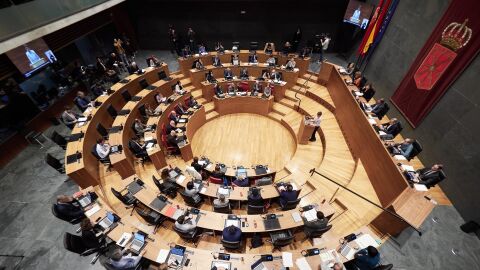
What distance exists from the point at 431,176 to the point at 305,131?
13.3 feet

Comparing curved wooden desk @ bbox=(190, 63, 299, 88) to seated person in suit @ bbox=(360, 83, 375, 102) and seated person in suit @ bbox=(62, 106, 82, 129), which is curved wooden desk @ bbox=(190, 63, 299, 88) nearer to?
seated person in suit @ bbox=(360, 83, 375, 102)

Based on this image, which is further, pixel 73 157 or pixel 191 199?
pixel 73 157

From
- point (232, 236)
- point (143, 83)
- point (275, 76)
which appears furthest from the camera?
point (275, 76)

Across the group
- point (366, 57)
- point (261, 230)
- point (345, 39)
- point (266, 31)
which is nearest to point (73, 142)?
point (261, 230)

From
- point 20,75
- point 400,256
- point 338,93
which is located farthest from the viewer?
point 338,93

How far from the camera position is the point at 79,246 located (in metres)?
5.07

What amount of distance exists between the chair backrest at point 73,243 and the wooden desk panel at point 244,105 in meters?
7.58

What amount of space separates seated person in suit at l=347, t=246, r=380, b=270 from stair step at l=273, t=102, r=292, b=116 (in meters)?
7.28

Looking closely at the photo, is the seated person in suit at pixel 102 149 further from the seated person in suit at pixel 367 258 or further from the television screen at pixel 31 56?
the seated person in suit at pixel 367 258

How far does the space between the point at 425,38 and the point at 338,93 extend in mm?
3450

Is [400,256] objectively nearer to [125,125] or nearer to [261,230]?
[261,230]

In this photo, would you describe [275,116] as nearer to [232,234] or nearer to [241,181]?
[241,181]

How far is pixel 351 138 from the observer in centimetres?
866

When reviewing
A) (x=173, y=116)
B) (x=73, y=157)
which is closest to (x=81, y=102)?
(x=73, y=157)
